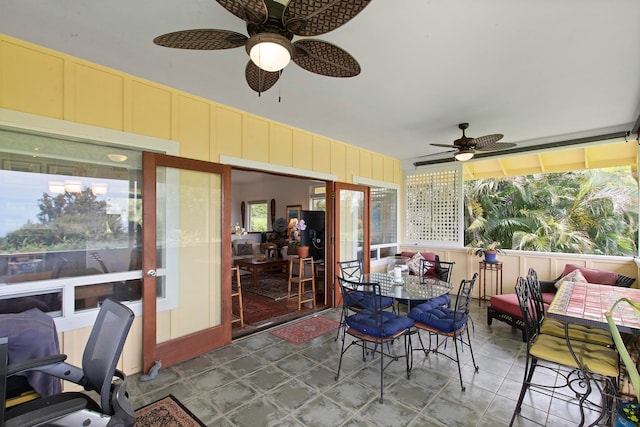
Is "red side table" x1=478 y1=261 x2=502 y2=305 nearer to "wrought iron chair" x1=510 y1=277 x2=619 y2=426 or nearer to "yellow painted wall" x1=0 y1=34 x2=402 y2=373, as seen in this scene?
"wrought iron chair" x1=510 y1=277 x2=619 y2=426

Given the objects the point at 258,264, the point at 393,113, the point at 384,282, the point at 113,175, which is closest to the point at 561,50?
the point at 393,113

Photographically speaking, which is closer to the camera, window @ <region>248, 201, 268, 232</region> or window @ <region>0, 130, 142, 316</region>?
window @ <region>0, 130, 142, 316</region>

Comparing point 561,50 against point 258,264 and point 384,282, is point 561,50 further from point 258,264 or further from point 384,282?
point 258,264

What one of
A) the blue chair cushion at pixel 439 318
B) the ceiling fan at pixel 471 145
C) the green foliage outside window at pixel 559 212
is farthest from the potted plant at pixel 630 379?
the green foliage outside window at pixel 559 212

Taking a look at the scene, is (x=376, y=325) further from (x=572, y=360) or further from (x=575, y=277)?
(x=575, y=277)

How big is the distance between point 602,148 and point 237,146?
18.3 ft

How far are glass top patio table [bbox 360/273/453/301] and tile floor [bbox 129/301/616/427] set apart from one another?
74 centimetres

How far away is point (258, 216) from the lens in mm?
9266

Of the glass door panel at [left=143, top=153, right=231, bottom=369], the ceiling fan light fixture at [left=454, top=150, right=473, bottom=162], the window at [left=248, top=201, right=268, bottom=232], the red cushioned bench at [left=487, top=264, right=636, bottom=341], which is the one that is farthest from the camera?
the window at [left=248, top=201, right=268, bottom=232]

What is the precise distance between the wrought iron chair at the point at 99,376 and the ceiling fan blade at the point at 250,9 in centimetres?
158

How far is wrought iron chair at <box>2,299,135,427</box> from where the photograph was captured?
1.40 meters

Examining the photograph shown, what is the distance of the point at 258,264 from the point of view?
19.6 feet

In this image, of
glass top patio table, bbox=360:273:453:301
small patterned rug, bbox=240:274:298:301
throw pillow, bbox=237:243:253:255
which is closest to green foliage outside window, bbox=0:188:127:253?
glass top patio table, bbox=360:273:453:301

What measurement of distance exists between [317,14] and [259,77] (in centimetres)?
74
